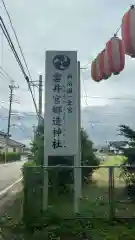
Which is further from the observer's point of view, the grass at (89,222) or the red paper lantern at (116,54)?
the red paper lantern at (116,54)

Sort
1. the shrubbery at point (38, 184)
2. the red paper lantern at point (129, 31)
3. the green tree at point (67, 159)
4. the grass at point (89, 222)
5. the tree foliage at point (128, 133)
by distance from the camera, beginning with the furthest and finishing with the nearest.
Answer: the tree foliage at point (128, 133) < the green tree at point (67, 159) < the shrubbery at point (38, 184) < the grass at point (89, 222) < the red paper lantern at point (129, 31)

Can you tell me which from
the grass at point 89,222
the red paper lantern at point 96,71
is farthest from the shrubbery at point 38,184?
the red paper lantern at point 96,71

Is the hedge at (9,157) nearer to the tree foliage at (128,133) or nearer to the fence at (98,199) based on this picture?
the tree foliage at (128,133)

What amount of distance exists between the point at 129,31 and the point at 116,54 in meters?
1.88

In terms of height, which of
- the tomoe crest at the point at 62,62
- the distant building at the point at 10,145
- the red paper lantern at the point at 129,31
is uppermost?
the distant building at the point at 10,145

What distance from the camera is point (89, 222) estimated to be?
8.42 metres

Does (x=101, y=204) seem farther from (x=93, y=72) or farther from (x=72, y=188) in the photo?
(x=93, y=72)

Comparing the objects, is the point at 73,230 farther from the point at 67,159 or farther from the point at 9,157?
the point at 9,157

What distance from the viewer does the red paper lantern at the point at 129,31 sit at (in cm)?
705

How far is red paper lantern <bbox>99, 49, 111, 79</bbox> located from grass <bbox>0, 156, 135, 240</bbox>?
100.0 inches

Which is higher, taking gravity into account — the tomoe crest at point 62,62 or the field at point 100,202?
the tomoe crest at point 62,62

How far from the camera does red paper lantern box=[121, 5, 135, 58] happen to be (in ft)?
23.1

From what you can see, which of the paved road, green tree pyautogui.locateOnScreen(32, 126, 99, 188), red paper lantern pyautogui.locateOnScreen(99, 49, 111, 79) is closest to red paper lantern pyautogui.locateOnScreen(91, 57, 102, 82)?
red paper lantern pyautogui.locateOnScreen(99, 49, 111, 79)

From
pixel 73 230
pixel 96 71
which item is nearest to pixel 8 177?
pixel 96 71
